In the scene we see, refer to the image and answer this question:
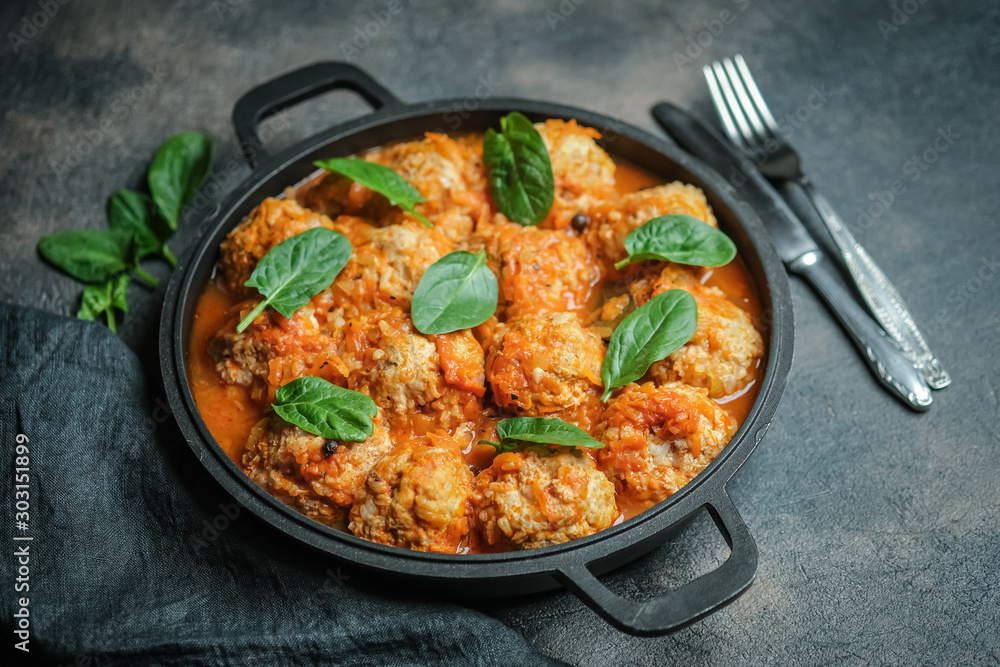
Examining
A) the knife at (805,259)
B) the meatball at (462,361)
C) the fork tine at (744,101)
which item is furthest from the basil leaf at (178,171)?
the fork tine at (744,101)

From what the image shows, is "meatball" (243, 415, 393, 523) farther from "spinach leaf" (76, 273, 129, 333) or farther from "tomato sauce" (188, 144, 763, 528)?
"spinach leaf" (76, 273, 129, 333)

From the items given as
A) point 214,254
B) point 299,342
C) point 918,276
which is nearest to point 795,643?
point 918,276

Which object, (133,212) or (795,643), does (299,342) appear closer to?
(133,212)

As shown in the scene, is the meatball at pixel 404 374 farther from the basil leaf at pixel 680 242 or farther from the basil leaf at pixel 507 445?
the basil leaf at pixel 680 242

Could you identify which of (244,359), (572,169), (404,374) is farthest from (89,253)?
(572,169)

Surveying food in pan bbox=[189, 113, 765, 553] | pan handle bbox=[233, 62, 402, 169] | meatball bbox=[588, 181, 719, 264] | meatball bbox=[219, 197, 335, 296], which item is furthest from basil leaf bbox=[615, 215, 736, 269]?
pan handle bbox=[233, 62, 402, 169]

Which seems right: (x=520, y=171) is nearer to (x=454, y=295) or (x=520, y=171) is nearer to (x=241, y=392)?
(x=454, y=295)
